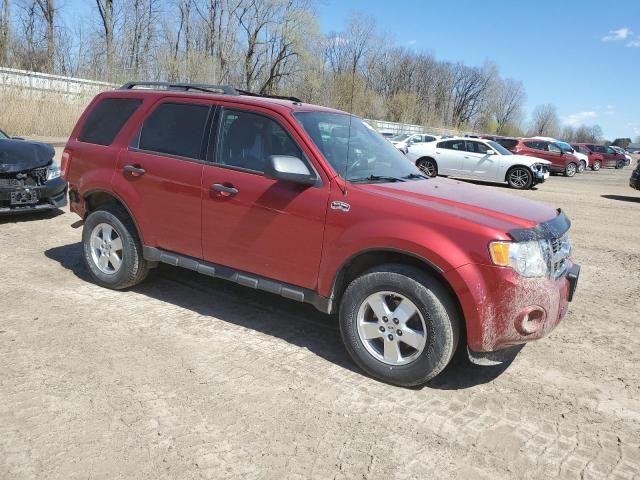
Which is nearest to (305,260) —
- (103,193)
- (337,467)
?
(337,467)

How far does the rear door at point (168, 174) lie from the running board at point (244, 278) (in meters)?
0.07

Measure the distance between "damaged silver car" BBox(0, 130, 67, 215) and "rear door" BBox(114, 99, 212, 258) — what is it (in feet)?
11.7

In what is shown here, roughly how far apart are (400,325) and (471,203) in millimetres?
1003

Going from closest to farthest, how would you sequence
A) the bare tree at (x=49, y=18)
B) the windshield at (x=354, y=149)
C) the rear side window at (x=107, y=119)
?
the windshield at (x=354, y=149) → the rear side window at (x=107, y=119) → the bare tree at (x=49, y=18)

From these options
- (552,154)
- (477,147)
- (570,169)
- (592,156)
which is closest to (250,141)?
(477,147)

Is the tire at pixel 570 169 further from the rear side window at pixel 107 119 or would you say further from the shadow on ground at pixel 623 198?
the rear side window at pixel 107 119

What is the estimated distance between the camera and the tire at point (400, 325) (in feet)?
11.4

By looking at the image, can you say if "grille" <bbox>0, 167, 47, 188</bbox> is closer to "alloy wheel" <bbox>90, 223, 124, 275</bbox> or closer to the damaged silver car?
the damaged silver car

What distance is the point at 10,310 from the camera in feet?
15.2

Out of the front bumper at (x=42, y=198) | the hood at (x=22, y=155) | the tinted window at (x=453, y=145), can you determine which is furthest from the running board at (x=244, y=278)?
the tinted window at (x=453, y=145)

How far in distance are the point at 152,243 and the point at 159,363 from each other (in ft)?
4.69

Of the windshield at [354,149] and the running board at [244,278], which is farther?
the windshield at [354,149]

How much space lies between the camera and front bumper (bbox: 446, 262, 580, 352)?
10.9 ft

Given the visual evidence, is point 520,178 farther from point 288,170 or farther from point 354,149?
point 288,170
